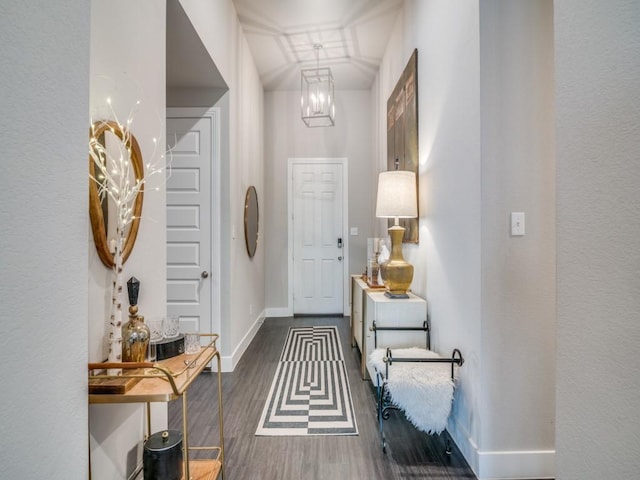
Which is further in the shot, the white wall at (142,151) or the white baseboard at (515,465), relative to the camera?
the white baseboard at (515,465)

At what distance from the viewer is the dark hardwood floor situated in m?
1.77

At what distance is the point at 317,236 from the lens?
199 inches

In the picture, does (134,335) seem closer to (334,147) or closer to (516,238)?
(516,238)

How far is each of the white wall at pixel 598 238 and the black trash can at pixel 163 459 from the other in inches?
51.8

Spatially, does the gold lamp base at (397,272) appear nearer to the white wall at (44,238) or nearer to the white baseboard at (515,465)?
the white baseboard at (515,465)

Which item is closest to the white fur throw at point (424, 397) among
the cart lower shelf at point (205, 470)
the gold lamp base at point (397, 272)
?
the gold lamp base at point (397, 272)

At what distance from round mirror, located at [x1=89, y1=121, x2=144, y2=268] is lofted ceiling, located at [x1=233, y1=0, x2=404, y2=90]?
8.00ft

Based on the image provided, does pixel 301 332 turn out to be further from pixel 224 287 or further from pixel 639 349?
pixel 639 349

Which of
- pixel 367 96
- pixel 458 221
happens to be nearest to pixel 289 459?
pixel 458 221

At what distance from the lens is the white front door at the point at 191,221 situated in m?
3.11

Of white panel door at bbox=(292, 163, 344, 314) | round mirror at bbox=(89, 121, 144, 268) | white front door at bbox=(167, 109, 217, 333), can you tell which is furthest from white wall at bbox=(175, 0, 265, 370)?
round mirror at bbox=(89, 121, 144, 268)

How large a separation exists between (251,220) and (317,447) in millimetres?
2584

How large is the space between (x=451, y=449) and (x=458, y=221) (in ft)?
4.20

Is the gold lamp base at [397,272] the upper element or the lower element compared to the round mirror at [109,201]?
lower
